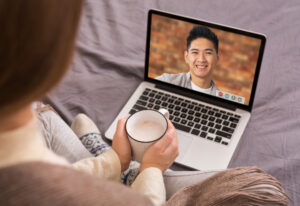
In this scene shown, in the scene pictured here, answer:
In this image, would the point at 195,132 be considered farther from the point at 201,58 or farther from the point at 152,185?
the point at 152,185

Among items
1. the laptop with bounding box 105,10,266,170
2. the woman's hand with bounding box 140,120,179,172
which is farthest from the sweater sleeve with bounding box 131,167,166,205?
the laptop with bounding box 105,10,266,170

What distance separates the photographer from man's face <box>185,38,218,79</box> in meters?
1.12

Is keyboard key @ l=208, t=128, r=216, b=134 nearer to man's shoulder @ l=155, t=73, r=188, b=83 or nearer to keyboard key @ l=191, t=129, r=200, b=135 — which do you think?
keyboard key @ l=191, t=129, r=200, b=135

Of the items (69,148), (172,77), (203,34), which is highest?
(203,34)

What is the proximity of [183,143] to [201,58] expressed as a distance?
0.23 metres

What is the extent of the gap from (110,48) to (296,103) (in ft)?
1.86

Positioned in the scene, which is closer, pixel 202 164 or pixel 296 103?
pixel 202 164

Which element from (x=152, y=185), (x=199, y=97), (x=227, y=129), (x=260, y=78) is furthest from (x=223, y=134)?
(x=152, y=185)

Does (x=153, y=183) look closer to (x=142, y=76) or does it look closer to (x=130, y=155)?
(x=130, y=155)

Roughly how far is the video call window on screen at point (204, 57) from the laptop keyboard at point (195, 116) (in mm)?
45

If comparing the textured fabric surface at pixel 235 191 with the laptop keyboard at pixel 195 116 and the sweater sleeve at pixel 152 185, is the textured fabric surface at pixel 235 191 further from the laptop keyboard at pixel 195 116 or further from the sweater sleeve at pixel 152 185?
the laptop keyboard at pixel 195 116

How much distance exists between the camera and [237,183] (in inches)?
33.6

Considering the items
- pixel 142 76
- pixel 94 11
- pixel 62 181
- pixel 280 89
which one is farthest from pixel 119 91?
pixel 62 181

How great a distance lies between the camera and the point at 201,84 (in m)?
1.18
